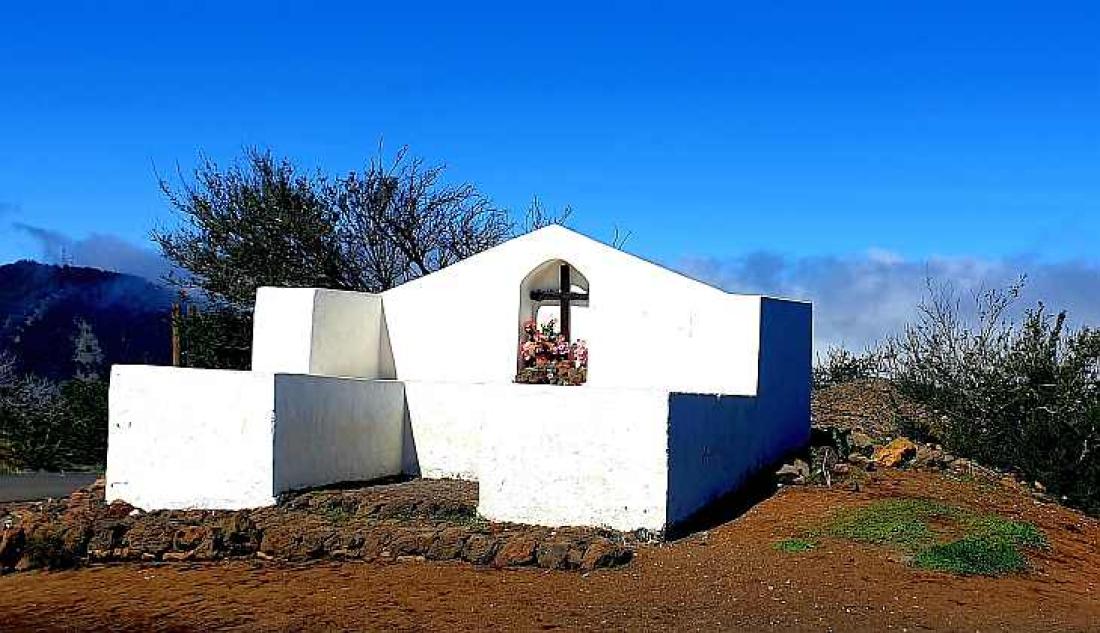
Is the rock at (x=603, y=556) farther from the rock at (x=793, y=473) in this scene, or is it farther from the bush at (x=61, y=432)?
the bush at (x=61, y=432)

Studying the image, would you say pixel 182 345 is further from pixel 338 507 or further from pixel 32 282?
pixel 32 282

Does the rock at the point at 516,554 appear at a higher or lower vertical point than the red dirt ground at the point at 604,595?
higher

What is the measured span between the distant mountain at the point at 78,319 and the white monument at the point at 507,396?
18986 millimetres

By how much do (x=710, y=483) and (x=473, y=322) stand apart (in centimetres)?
454

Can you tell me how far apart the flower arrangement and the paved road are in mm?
7439

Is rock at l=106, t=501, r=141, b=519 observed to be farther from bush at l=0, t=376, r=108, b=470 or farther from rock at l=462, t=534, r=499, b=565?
bush at l=0, t=376, r=108, b=470

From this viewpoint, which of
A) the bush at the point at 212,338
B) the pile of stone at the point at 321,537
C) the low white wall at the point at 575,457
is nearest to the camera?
the pile of stone at the point at 321,537

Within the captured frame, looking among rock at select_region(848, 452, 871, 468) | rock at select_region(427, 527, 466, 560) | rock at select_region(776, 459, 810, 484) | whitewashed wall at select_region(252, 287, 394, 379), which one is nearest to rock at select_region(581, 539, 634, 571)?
rock at select_region(427, 527, 466, 560)

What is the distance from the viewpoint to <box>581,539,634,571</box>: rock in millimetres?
10773

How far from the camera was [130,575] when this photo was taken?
11156mm

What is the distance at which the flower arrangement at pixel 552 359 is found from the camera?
622 inches

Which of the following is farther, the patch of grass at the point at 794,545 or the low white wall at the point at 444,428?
the low white wall at the point at 444,428

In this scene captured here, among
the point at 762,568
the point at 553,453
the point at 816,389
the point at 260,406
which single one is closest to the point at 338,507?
the point at 260,406

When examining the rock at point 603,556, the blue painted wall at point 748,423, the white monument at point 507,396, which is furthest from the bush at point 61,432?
the rock at point 603,556
